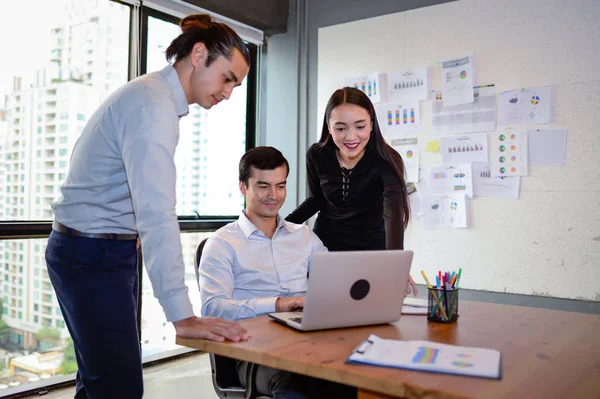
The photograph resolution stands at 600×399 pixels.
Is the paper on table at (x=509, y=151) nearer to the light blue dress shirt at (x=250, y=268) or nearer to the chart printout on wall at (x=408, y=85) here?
the chart printout on wall at (x=408, y=85)

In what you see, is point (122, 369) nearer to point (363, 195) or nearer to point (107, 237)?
point (107, 237)

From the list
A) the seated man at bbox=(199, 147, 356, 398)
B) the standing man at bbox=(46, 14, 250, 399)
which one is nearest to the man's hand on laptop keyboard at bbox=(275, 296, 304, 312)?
the seated man at bbox=(199, 147, 356, 398)

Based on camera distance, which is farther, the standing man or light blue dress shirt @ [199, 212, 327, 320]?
light blue dress shirt @ [199, 212, 327, 320]

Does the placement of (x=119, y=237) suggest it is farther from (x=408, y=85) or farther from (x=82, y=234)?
(x=408, y=85)

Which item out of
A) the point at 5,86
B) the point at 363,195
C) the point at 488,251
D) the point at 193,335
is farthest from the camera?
the point at 488,251

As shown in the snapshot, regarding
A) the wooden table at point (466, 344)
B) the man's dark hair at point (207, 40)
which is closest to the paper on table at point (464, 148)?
the wooden table at point (466, 344)

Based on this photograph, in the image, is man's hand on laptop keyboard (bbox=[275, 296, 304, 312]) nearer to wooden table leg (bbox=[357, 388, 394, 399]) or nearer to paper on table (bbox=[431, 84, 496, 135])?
wooden table leg (bbox=[357, 388, 394, 399])

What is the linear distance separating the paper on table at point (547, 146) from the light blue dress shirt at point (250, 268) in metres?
1.45

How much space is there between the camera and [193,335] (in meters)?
1.28

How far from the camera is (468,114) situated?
3154mm

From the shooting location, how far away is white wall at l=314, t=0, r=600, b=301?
2.83m

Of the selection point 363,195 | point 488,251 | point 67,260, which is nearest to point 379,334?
point 67,260

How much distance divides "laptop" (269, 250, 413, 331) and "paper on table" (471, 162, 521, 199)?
175 cm

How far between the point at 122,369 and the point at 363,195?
112 cm
